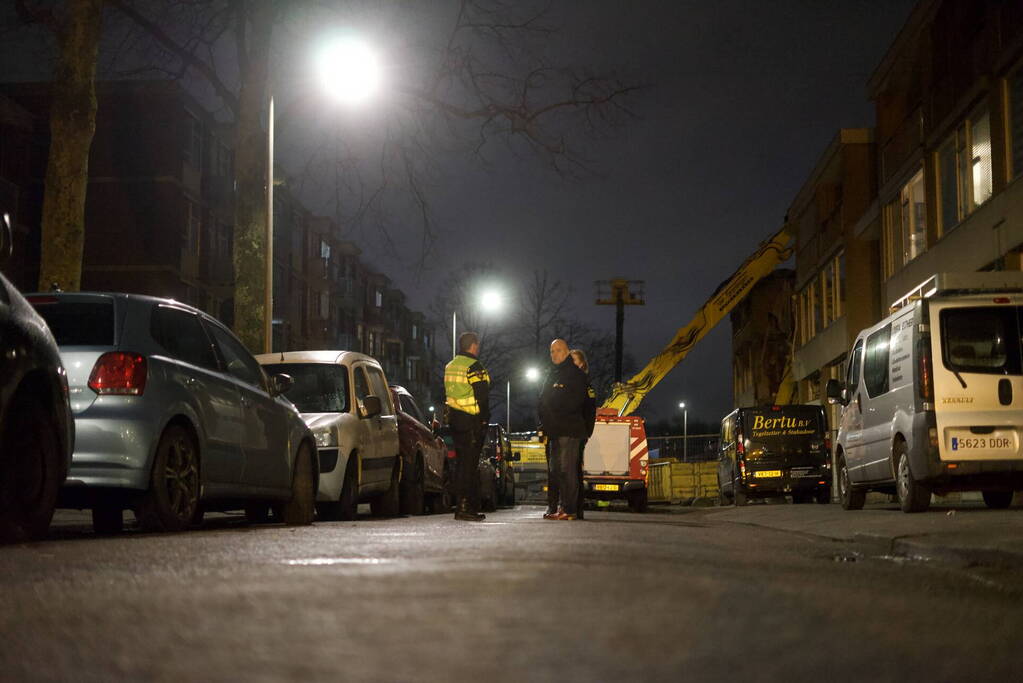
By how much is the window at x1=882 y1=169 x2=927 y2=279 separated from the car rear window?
21885 millimetres

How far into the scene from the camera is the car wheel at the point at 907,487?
568 inches

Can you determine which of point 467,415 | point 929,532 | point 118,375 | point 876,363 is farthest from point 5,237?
point 876,363

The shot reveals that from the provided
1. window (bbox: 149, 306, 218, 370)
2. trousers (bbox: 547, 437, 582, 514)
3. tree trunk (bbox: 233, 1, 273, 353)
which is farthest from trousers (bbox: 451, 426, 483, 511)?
tree trunk (bbox: 233, 1, 273, 353)

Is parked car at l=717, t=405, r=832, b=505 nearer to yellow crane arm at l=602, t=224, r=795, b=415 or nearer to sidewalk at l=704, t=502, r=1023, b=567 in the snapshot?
yellow crane arm at l=602, t=224, r=795, b=415

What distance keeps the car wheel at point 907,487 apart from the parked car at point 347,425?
5.61 meters

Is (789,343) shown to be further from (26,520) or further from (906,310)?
(26,520)

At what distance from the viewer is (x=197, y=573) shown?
5609mm

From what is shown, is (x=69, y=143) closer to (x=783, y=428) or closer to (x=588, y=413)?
(x=588, y=413)

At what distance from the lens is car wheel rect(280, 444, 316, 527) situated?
11.9 m

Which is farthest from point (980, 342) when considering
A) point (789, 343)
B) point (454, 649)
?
point (789, 343)

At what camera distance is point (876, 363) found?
52.9 feet

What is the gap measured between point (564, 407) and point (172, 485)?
16.9 ft

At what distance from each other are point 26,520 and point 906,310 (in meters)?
10.0

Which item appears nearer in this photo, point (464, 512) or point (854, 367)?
point (464, 512)
